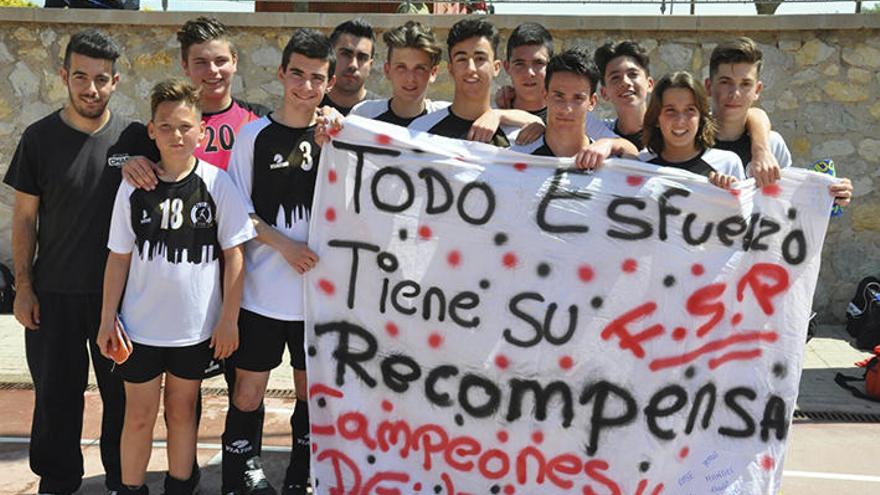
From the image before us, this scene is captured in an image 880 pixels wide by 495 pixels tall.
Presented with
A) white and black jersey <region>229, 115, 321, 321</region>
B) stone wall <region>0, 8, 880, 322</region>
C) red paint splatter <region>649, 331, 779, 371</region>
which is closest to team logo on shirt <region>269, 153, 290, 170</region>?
white and black jersey <region>229, 115, 321, 321</region>

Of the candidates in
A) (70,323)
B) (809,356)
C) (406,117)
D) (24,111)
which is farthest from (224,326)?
→ (24,111)

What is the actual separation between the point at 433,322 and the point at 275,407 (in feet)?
7.48

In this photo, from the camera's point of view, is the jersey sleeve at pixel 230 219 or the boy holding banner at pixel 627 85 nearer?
the jersey sleeve at pixel 230 219

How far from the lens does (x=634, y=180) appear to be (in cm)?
373

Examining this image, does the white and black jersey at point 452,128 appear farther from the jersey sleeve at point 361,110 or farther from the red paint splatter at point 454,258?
the red paint splatter at point 454,258

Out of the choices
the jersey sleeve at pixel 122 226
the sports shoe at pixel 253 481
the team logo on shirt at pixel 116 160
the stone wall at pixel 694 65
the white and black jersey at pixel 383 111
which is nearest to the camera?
the jersey sleeve at pixel 122 226

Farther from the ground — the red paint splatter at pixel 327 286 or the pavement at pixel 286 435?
the red paint splatter at pixel 327 286

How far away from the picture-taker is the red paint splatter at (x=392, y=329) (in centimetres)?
385

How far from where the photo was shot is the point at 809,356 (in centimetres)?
688

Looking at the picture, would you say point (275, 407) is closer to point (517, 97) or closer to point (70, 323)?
point (70, 323)

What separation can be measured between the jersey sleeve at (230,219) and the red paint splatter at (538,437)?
4.71ft

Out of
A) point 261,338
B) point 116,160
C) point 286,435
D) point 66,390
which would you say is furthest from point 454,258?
point 286,435

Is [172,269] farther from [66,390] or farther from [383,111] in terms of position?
[383,111]

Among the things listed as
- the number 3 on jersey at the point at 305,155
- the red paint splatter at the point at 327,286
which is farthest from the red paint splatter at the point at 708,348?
the number 3 on jersey at the point at 305,155
